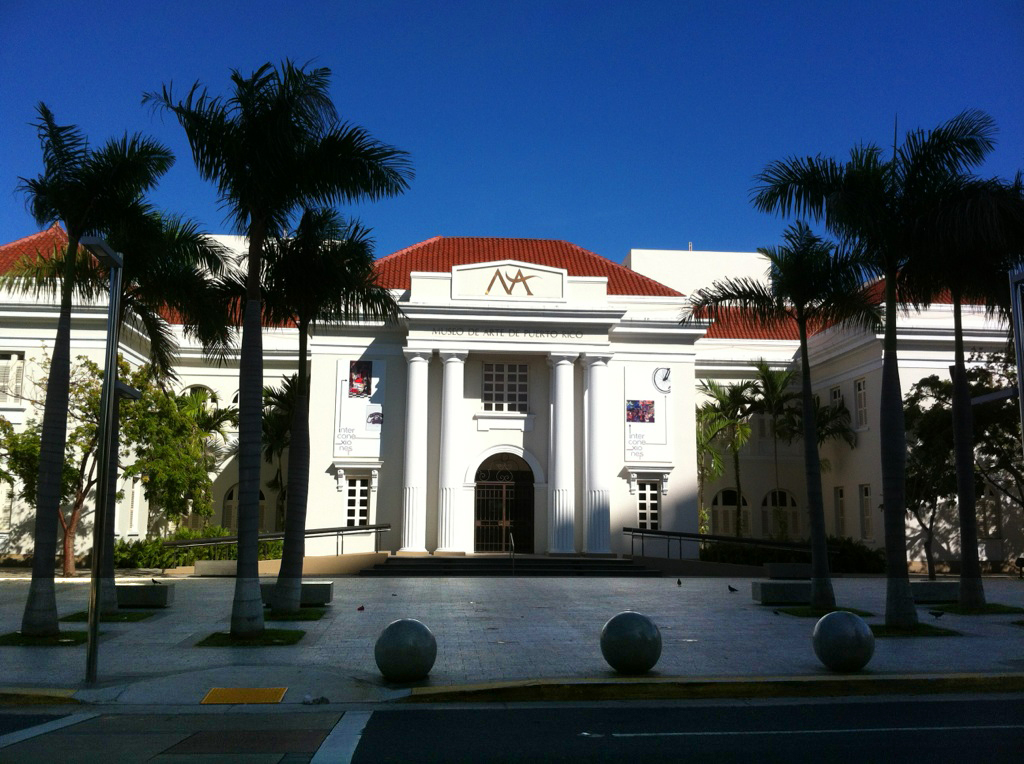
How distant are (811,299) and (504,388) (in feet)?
56.6

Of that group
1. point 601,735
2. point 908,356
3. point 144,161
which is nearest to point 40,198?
point 144,161

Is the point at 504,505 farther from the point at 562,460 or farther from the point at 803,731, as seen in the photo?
the point at 803,731

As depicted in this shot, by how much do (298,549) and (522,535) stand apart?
17.7 meters

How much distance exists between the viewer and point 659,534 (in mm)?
32406

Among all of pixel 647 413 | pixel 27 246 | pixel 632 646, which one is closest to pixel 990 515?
pixel 647 413

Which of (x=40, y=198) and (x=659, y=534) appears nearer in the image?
(x=40, y=198)

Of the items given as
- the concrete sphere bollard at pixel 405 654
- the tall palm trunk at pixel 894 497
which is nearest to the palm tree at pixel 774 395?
the tall palm trunk at pixel 894 497

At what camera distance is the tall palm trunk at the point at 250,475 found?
1386 cm

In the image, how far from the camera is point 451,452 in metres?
32.8

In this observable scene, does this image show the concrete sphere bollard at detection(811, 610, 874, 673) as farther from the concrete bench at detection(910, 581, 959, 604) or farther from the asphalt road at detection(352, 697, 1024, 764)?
the concrete bench at detection(910, 581, 959, 604)

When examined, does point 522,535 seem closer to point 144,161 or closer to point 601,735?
point 144,161

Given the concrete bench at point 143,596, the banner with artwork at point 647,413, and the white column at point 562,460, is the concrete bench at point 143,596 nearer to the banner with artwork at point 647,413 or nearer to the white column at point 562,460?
the white column at point 562,460

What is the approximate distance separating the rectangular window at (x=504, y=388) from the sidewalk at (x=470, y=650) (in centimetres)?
1377

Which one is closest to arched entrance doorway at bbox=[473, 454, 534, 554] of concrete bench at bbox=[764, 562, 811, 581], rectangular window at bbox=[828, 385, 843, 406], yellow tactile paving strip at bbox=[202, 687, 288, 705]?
concrete bench at bbox=[764, 562, 811, 581]
